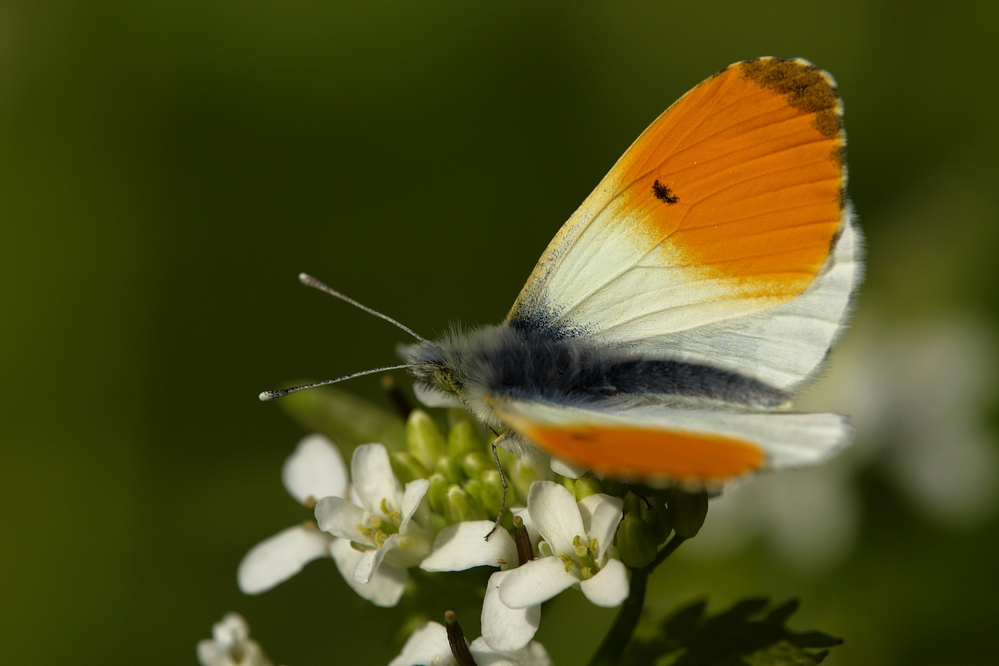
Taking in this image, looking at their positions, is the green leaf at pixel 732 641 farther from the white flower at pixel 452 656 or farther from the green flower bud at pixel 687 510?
the white flower at pixel 452 656

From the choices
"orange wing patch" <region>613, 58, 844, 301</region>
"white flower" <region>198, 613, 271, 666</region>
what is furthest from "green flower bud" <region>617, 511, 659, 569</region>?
"white flower" <region>198, 613, 271, 666</region>

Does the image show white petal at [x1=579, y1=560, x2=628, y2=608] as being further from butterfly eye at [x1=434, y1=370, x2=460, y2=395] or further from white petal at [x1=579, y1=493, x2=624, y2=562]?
butterfly eye at [x1=434, y1=370, x2=460, y2=395]

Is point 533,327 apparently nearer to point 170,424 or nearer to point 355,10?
point 170,424

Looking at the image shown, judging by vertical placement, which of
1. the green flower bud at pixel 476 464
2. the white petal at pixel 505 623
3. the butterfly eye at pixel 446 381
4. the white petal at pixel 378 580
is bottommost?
the white petal at pixel 505 623

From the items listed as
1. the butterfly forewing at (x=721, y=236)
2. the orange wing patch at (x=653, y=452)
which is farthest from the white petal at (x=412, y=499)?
the butterfly forewing at (x=721, y=236)

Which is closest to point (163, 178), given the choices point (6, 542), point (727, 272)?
point (6, 542)
